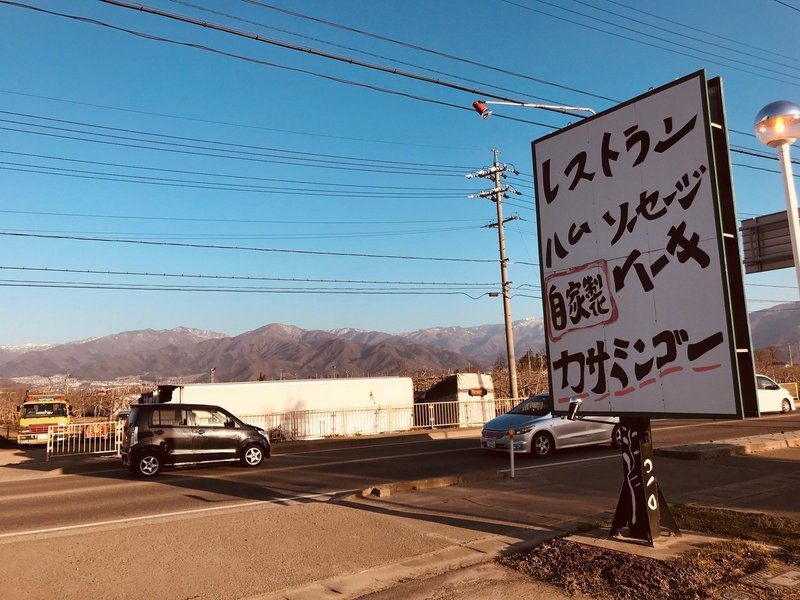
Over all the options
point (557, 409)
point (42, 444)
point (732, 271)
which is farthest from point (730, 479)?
point (42, 444)

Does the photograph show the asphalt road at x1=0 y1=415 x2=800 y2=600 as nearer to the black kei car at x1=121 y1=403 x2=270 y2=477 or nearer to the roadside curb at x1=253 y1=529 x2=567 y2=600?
the roadside curb at x1=253 y1=529 x2=567 y2=600

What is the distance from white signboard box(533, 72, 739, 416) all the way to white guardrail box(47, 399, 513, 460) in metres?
17.6

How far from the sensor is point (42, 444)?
2442 centimetres

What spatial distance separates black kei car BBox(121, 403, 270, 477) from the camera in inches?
551

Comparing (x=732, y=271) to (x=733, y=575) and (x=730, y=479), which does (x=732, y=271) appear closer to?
(x=733, y=575)

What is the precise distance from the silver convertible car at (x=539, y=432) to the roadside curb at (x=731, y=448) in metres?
1.47

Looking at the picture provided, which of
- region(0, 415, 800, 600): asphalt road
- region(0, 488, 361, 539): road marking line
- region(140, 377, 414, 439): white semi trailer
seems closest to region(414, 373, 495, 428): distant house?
region(140, 377, 414, 439): white semi trailer

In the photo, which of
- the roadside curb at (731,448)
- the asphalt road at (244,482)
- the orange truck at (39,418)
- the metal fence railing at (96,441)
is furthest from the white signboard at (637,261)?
the orange truck at (39,418)

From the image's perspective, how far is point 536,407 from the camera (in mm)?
15742

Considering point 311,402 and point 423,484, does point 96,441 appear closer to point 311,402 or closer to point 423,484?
point 311,402

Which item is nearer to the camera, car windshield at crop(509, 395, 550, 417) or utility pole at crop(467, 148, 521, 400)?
car windshield at crop(509, 395, 550, 417)

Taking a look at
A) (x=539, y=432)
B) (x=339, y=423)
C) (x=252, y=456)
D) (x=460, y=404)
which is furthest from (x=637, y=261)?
(x=460, y=404)

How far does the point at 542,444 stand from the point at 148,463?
32.3ft

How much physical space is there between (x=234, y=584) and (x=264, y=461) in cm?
1054
